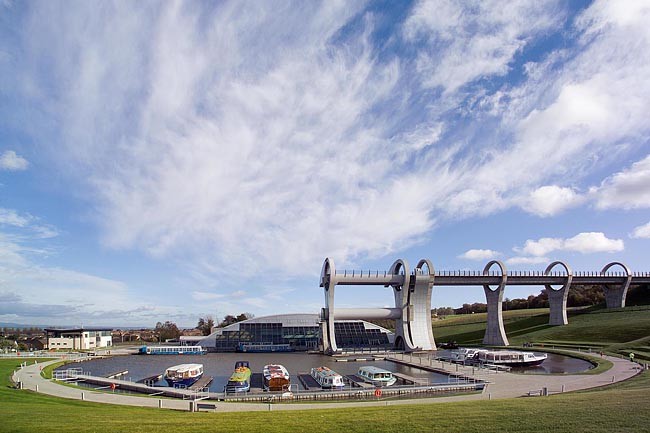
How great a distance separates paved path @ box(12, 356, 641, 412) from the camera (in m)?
25.5

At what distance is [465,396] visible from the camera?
2809 centimetres

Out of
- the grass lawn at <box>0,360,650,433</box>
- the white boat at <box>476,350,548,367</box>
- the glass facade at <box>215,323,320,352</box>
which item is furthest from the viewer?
the glass facade at <box>215,323,320,352</box>

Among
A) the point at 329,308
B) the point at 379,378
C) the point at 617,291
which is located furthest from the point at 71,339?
the point at 617,291

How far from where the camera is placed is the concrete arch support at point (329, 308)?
6550 centimetres

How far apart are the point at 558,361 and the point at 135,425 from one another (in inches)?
1750

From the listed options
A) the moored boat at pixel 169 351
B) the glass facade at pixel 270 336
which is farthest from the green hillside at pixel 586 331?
the moored boat at pixel 169 351

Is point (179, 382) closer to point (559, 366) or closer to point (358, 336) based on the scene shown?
point (559, 366)

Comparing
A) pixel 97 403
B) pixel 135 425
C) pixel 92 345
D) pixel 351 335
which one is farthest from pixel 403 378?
pixel 92 345

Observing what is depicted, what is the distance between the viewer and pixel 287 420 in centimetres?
1664

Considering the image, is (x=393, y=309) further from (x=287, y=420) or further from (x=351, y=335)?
(x=287, y=420)

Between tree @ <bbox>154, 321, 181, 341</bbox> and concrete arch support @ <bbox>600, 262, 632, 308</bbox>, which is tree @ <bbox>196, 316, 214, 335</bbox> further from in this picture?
concrete arch support @ <bbox>600, 262, 632, 308</bbox>

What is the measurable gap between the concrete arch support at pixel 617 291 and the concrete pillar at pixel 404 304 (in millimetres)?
36409

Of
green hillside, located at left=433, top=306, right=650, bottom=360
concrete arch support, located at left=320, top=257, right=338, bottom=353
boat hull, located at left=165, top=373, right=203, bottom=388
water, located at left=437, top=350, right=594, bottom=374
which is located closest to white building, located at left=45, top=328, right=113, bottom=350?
concrete arch support, located at left=320, top=257, right=338, bottom=353

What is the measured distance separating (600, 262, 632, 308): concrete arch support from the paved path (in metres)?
40.9
